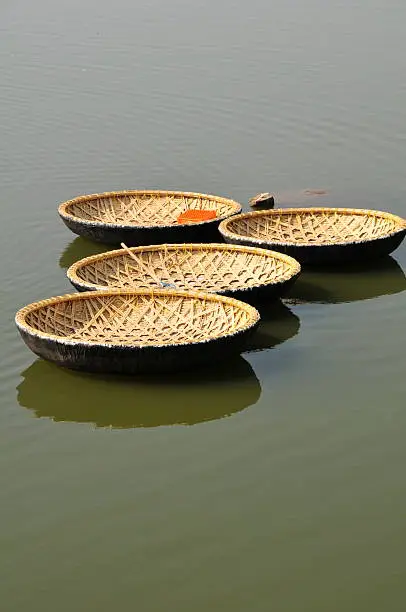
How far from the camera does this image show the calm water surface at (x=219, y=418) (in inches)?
285

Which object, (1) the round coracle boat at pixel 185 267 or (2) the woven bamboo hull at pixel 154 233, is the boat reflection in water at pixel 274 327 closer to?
(1) the round coracle boat at pixel 185 267

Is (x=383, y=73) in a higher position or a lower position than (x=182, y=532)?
higher

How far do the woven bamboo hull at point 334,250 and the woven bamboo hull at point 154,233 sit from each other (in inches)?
22.7

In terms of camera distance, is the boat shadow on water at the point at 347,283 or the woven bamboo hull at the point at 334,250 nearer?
the boat shadow on water at the point at 347,283

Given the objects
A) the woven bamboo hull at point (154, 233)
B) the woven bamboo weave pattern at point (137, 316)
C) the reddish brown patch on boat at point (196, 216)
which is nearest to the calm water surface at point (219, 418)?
the woven bamboo weave pattern at point (137, 316)

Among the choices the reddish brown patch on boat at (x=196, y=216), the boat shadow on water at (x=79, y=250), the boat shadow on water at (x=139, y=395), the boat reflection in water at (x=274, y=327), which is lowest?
the boat shadow on water at (x=139, y=395)

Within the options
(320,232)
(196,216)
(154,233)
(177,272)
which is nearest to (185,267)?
(177,272)

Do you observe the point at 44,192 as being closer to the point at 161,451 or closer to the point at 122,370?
the point at 122,370

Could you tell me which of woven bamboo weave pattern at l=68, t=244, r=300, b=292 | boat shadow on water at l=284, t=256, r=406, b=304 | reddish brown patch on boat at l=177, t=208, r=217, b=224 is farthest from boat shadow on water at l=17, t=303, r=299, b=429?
reddish brown patch on boat at l=177, t=208, r=217, b=224

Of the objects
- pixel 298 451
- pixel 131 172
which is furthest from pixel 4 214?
pixel 298 451

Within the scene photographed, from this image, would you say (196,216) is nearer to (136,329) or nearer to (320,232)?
(320,232)

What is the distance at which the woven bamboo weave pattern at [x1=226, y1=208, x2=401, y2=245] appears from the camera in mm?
12398

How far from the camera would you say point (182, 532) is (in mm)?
7633

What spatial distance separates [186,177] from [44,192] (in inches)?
71.9
